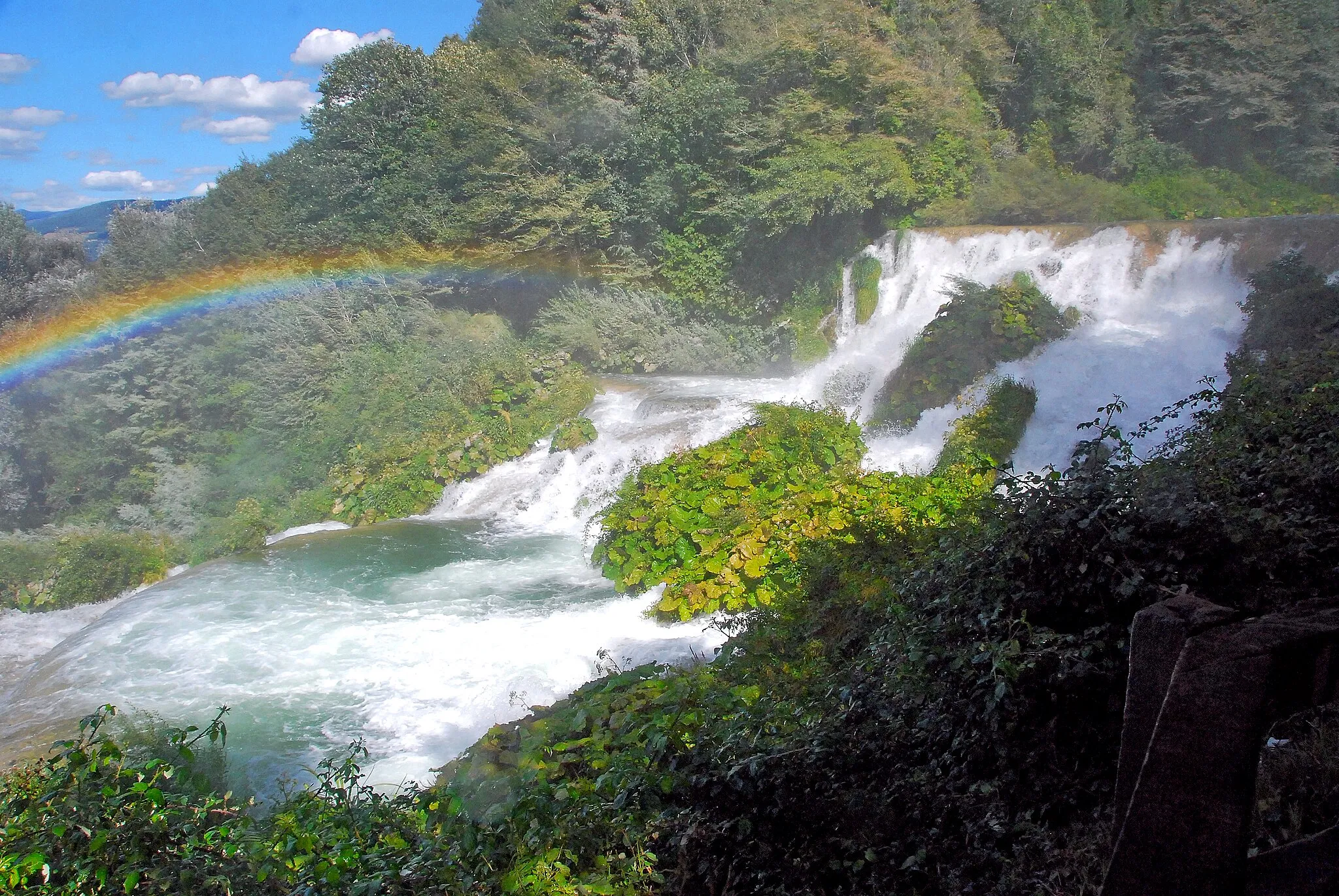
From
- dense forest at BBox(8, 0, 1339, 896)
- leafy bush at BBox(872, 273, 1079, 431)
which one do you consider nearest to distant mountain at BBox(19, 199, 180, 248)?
dense forest at BBox(8, 0, 1339, 896)

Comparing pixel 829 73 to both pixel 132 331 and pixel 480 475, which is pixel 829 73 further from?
pixel 132 331

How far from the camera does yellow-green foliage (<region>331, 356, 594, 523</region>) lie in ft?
43.5

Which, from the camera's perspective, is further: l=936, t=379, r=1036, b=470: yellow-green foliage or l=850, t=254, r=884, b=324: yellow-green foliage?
l=850, t=254, r=884, b=324: yellow-green foliage

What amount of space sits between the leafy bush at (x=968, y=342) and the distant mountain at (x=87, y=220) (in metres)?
19.8

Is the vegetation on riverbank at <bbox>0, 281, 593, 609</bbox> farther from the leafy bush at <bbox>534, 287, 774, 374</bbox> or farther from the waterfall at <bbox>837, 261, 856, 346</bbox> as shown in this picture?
the waterfall at <bbox>837, 261, 856, 346</bbox>

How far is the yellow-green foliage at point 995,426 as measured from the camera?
9.14 meters

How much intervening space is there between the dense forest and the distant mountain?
26.0 inches

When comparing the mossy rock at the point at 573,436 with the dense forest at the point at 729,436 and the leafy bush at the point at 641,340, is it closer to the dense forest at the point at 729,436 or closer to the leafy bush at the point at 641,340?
the dense forest at the point at 729,436

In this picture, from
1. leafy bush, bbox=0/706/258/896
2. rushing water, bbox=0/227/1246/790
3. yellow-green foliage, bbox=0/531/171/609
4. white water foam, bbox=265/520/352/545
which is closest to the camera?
leafy bush, bbox=0/706/258/896

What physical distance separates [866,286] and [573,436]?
5762mm

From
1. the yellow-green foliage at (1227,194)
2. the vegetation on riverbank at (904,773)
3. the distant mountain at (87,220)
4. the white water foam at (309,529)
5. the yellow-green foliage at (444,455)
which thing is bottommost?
the white water foam at (309,529)

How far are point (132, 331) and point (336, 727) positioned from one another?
15048mm

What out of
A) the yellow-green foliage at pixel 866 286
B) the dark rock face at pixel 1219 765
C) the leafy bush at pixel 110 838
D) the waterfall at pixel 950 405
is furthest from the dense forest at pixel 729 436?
the dark rock face at pixel 1219 765

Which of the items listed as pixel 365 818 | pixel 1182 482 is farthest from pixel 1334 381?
pixel 365 818
